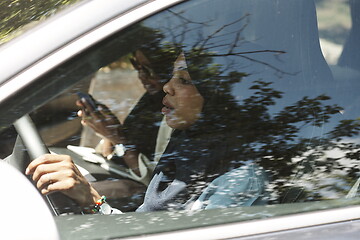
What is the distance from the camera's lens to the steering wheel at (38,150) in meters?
1.63

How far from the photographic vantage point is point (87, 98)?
1713 millimetres

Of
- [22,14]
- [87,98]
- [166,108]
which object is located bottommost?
[166,108]

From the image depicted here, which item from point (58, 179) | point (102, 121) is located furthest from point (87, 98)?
point (58, 179)

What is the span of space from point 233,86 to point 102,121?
0.42 metres

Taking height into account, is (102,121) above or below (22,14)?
below

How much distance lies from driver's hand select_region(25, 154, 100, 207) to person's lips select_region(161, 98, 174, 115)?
303 mm

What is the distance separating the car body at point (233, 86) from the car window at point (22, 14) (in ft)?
0.22

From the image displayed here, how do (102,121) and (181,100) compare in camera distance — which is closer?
(181,100)

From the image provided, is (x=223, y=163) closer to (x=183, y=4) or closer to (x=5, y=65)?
(x=183, y=4)

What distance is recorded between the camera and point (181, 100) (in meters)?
1.74

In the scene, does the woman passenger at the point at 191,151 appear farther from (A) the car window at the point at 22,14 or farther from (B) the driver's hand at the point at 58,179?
(A) the car window at the point at 22,14

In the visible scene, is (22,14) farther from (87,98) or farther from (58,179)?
(58,179)

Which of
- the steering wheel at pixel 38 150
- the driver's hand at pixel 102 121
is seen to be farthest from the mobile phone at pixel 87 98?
the steering wheel at pixel 38 150

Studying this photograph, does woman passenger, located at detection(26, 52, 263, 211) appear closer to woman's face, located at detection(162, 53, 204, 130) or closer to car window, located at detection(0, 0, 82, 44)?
woman's face, located at detection(162, 53, 204, 130)
